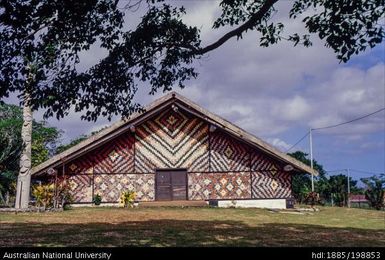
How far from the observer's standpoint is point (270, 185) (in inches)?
915

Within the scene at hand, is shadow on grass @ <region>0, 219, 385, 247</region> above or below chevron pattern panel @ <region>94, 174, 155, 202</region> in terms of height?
below

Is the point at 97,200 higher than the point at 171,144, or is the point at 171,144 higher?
the point at 171,144

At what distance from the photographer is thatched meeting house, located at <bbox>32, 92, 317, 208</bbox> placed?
22.2 metres

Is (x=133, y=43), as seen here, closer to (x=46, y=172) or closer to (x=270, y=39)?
(x=270, y=39)

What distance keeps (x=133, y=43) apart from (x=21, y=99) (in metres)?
2.48

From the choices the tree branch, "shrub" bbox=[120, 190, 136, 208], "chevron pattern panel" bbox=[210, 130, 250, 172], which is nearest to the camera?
the tree branch

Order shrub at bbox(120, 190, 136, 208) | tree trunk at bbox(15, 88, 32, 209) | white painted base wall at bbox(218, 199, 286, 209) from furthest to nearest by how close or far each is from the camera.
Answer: white painted base wall at bbox(218, 199, 286, 209) < shrub at bbox(120, 190, 136, 208) < tree trunk at bbox(15, 88, 32, 209)

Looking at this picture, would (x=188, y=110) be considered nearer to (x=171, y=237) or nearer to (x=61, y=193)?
(x=61, y=193)

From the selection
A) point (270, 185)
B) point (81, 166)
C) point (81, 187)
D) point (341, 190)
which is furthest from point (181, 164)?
point (341, 190)

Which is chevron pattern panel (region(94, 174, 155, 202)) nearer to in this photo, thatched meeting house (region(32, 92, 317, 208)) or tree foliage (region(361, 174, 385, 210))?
thatched meeting house (region(32, 92, 317, 208))

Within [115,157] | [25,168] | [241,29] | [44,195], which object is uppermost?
[241,29]

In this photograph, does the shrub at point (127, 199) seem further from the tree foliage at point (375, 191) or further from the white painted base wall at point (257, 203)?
the tree foliage at point (375, 191)

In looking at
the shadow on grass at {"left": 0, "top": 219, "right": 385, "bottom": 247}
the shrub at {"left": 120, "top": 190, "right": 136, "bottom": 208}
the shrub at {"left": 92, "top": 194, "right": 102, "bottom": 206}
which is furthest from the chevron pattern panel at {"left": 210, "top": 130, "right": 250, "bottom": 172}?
the shadow on grass at {"left": 0, "top": 219, "right": 385, "bottom": 247}

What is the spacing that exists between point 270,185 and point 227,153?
298 centimetres
